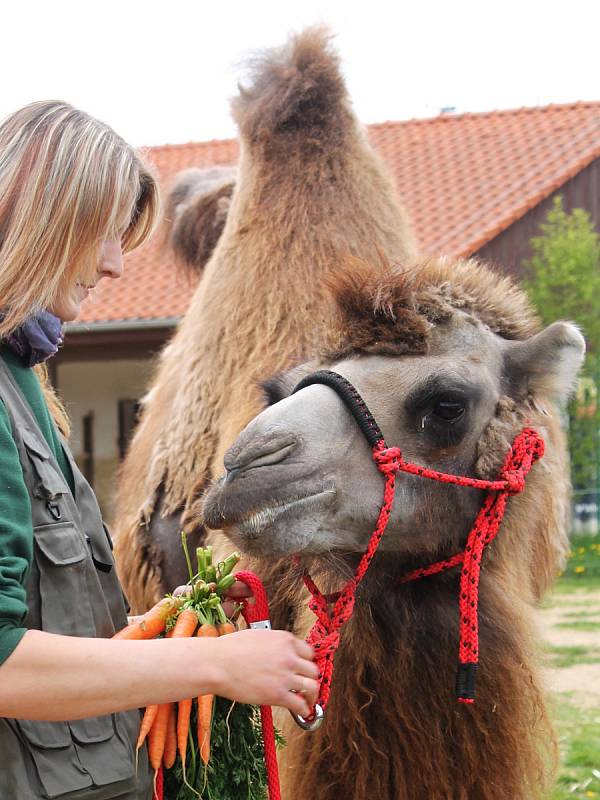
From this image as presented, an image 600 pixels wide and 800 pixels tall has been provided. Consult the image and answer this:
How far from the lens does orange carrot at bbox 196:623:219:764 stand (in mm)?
2064

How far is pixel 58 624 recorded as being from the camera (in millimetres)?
1759

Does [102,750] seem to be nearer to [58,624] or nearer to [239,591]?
[58,624]

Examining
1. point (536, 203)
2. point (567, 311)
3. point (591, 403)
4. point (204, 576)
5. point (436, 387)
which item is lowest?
point (591, 403)

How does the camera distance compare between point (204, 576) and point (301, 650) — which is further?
point (204, 576)

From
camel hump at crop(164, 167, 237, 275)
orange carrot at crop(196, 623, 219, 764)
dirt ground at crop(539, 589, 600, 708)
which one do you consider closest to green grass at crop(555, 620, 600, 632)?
dirt ground at crop(539, 589, 600, 708)

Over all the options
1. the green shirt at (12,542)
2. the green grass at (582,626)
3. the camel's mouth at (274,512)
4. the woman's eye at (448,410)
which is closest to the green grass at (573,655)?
the green grass at (582,626)

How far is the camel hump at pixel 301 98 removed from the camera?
4387mm

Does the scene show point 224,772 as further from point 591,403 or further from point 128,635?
point 591,403

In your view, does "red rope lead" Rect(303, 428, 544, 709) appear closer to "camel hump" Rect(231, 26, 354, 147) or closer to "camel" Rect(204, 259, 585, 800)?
"camel" Rect(204, 259, 585, 800)

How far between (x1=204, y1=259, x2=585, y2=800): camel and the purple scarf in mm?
486

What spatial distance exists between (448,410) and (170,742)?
3.20 feet

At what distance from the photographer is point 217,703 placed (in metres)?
2.16

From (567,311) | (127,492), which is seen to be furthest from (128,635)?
(567,311)

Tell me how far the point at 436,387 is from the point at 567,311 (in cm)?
1025
